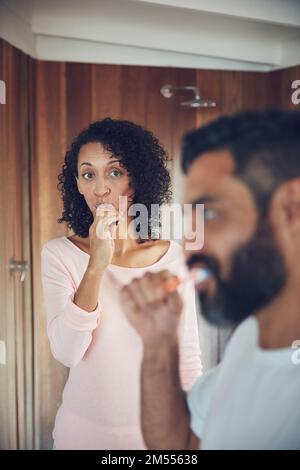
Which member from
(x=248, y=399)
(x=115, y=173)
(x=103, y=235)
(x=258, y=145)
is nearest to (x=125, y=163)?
(x=115, y=173)

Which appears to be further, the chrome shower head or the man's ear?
the chrome shower head

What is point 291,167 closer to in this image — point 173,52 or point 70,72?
point 173,52

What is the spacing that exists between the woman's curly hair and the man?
0.08m

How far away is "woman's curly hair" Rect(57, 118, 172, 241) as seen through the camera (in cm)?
108

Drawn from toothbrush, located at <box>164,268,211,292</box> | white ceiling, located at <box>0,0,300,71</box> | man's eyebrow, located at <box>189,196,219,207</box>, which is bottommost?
toothbrush, located at <box>164,268,211,292</box>

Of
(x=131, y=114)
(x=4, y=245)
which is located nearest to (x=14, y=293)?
(x=4, y=245)

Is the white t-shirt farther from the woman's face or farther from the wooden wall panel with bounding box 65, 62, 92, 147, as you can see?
the wooden wall panel with bounding box 65, 62, 92, 147

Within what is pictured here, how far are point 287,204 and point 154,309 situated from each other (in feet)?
1.16

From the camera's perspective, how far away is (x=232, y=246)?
0.99m

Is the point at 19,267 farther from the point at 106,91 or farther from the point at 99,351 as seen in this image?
the point at 106,91

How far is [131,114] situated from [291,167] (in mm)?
381

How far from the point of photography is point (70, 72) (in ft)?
3.63

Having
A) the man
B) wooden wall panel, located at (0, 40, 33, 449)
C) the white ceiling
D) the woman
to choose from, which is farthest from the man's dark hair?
wooden wall panel, located at (0, 40, 33, 449)

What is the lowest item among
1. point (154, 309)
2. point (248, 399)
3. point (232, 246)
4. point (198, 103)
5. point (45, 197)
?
point (248, 399)
